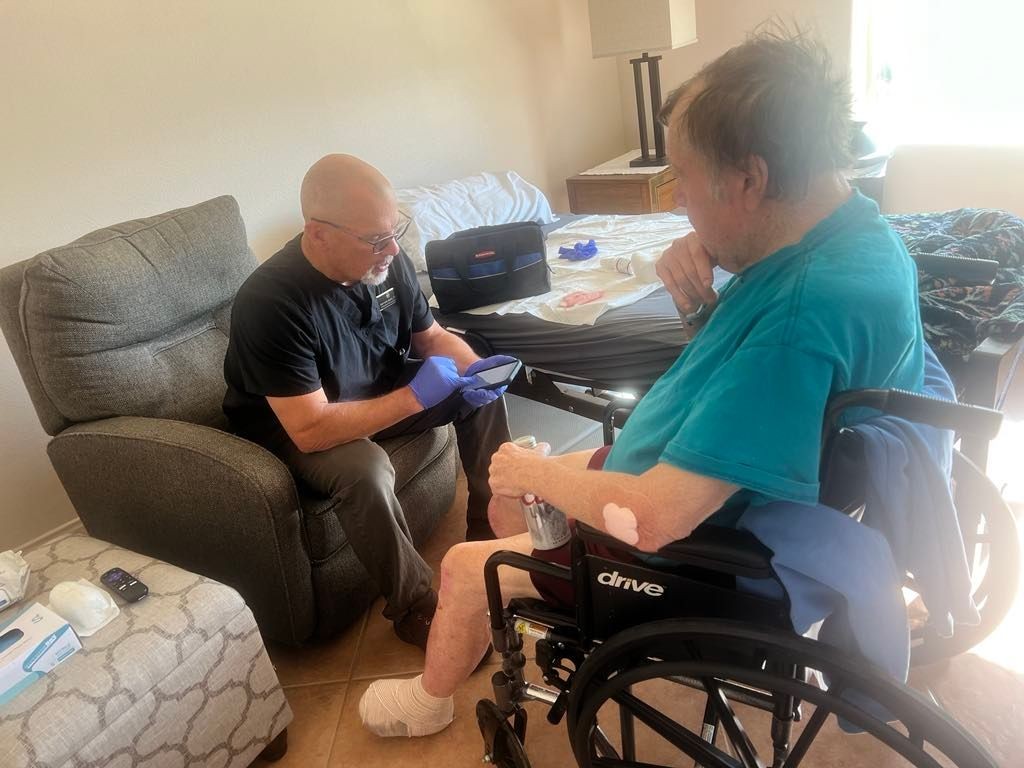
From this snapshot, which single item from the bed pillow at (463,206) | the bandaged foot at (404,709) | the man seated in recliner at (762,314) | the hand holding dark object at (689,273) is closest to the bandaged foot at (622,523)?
the man seated in recliner at (762,314)

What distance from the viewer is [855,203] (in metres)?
0.88

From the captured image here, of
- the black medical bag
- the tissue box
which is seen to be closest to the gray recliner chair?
the tissue box

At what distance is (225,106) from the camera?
94.6 inches

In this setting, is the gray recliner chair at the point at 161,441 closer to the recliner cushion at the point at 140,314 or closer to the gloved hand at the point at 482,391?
the recliner cushion at the point at 140,314

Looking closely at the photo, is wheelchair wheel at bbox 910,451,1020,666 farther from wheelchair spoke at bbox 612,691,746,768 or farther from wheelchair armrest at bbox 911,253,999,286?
wheelchair armrest at bbox 911,253,999,286

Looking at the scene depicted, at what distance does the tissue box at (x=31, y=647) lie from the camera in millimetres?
1156

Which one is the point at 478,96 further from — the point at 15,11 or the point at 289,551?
the point at 289,551

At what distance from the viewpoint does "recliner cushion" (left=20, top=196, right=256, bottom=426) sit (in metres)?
1.61

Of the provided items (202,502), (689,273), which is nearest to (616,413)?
(689,273)

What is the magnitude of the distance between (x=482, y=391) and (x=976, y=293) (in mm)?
1047

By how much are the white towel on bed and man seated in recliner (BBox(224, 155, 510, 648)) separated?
1.30ft

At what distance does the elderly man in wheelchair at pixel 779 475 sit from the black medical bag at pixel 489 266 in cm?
126

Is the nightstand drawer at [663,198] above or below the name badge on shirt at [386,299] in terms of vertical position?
below

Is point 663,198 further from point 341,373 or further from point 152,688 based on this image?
point 152,688
